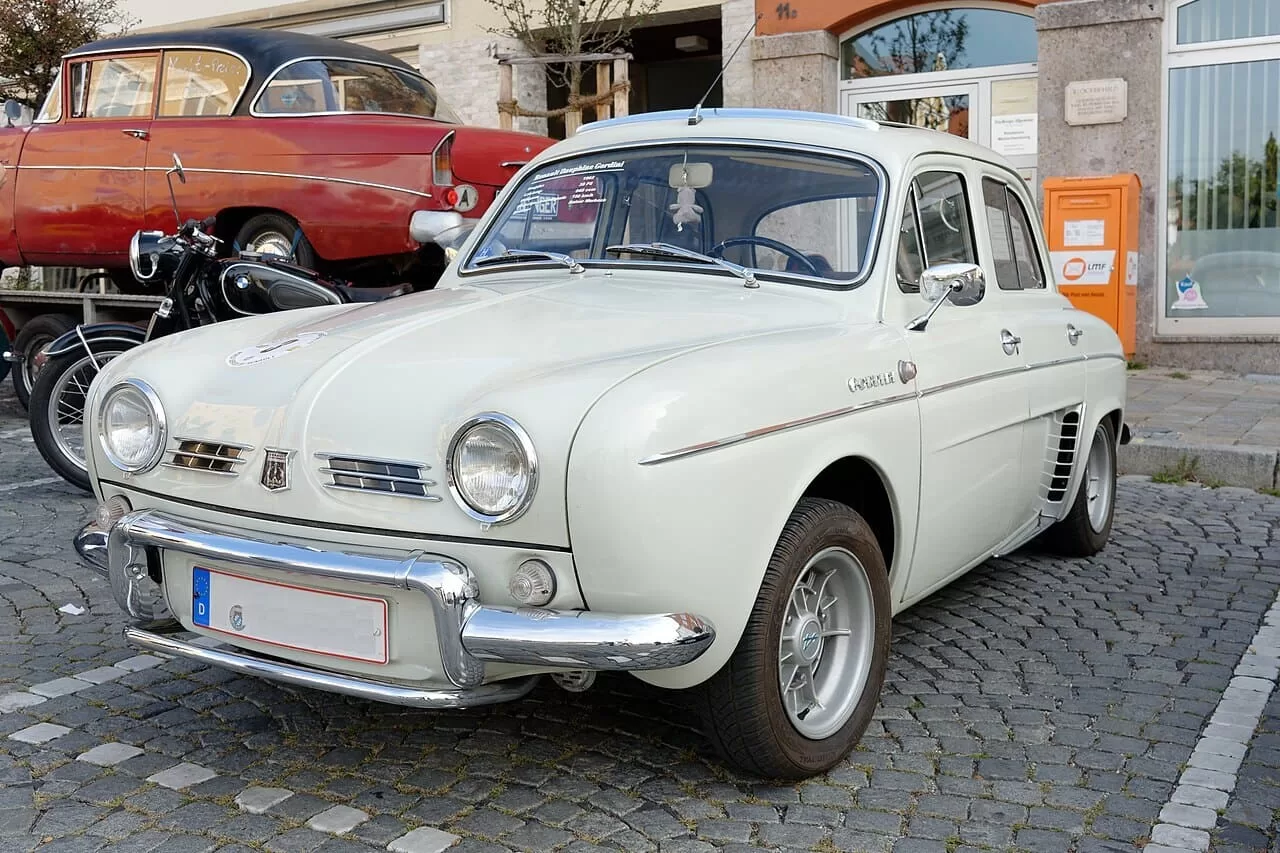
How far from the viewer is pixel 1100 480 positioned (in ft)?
18.1

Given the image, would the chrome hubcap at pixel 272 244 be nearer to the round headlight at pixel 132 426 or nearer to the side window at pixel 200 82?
the side window at pixel 200 82

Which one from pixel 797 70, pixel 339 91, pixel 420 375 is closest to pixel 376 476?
pixel 420 375

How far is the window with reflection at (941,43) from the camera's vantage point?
496 inches

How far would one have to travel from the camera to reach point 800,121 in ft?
13.5

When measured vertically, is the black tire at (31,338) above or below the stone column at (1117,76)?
below

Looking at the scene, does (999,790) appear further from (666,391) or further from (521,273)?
(521,273)

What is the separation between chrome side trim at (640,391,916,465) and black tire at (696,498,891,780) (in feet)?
0.66

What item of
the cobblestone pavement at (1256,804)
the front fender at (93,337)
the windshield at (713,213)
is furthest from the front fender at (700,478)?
the front fender at (93,337)

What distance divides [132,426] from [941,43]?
1113 cm

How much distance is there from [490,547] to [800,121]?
1.99 metres

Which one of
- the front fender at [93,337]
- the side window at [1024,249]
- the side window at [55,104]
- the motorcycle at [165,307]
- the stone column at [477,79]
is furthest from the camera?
the stone column at [477,79]

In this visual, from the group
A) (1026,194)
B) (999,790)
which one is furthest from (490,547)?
(1026,194)

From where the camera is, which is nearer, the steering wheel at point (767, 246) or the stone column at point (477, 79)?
the steering wheel at point (767, 246)

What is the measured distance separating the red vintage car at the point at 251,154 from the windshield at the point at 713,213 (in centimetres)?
351
